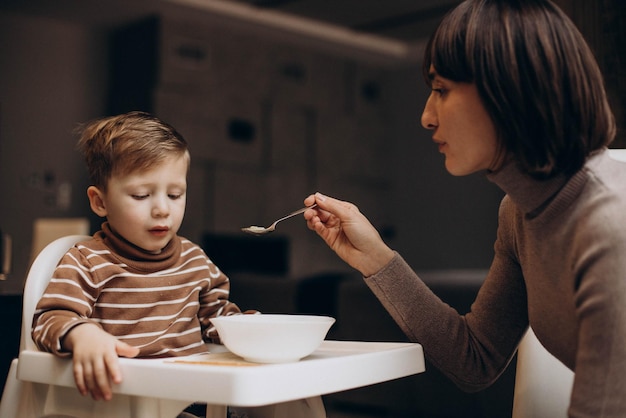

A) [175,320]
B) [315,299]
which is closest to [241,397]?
[175,320]

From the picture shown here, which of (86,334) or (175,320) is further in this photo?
(175,320)

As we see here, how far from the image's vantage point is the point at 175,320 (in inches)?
43.6

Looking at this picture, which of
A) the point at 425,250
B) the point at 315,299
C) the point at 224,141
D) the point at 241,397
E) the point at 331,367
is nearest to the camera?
the point at 241,397

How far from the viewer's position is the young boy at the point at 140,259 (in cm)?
104

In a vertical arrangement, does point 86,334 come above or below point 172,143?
below

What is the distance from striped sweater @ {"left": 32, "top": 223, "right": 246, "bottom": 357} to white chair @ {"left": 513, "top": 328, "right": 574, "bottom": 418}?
46cm

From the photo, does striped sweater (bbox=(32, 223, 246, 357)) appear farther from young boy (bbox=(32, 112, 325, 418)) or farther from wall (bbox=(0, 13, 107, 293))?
wall (bbox=(0, 13, 107, 293))

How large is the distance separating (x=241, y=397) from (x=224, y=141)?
4.40 metres

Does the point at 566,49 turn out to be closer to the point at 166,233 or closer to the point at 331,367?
the point at 331,367

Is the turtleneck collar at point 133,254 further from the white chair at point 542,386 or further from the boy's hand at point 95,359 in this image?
the white chair at point 542,386

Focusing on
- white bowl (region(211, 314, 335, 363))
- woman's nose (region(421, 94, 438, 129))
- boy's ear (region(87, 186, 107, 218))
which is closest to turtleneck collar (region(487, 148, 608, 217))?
woman's nose (region(421, 94, 438, 129))

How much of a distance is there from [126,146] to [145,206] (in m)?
0.09

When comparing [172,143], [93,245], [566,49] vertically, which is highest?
[566,49]

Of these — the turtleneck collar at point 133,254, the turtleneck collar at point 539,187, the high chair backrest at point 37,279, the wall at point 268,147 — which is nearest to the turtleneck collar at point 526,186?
the turtleneck collar at point 539,187
